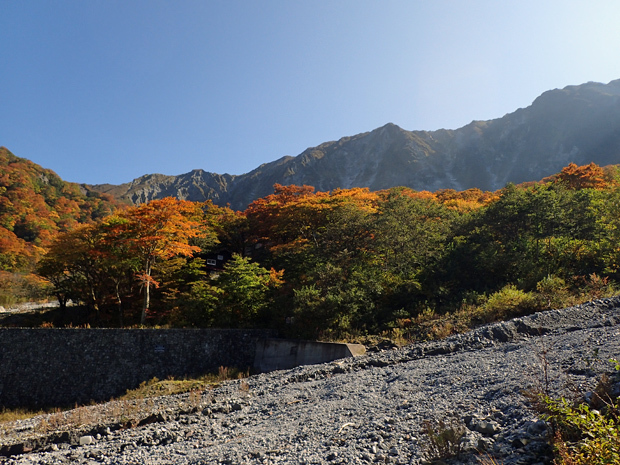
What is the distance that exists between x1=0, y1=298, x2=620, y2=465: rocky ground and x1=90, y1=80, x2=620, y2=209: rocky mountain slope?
9892cm

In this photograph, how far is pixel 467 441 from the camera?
10.7 ft

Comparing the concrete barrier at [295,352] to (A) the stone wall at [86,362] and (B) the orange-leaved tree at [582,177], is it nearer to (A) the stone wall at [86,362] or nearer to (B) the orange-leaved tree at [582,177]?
(A) the stone wall at [86,362]

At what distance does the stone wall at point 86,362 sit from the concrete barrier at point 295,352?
1904mm

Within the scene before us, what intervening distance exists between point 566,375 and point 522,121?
13616cm

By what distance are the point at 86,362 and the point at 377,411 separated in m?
12.2

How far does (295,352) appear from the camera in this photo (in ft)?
40.9

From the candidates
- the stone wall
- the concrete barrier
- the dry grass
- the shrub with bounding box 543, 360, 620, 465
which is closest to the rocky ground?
the dry grass

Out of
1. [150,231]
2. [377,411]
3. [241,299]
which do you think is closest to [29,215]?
[150,231]

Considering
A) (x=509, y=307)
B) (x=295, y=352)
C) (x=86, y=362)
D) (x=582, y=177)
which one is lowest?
(x=295, y=352)

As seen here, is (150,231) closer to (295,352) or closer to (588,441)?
(295,352)

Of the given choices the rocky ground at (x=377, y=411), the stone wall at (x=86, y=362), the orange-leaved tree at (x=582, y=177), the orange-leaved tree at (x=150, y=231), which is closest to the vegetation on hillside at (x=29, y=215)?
the orange-leaved tree at (x=150, y=231)

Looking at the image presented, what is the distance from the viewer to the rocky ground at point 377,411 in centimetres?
364

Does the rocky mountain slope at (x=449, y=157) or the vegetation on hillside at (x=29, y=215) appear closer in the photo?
the vegetation on hillside at (x=29, y=215)

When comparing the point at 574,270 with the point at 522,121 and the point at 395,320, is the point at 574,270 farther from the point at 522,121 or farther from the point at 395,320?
the point at 522,121
